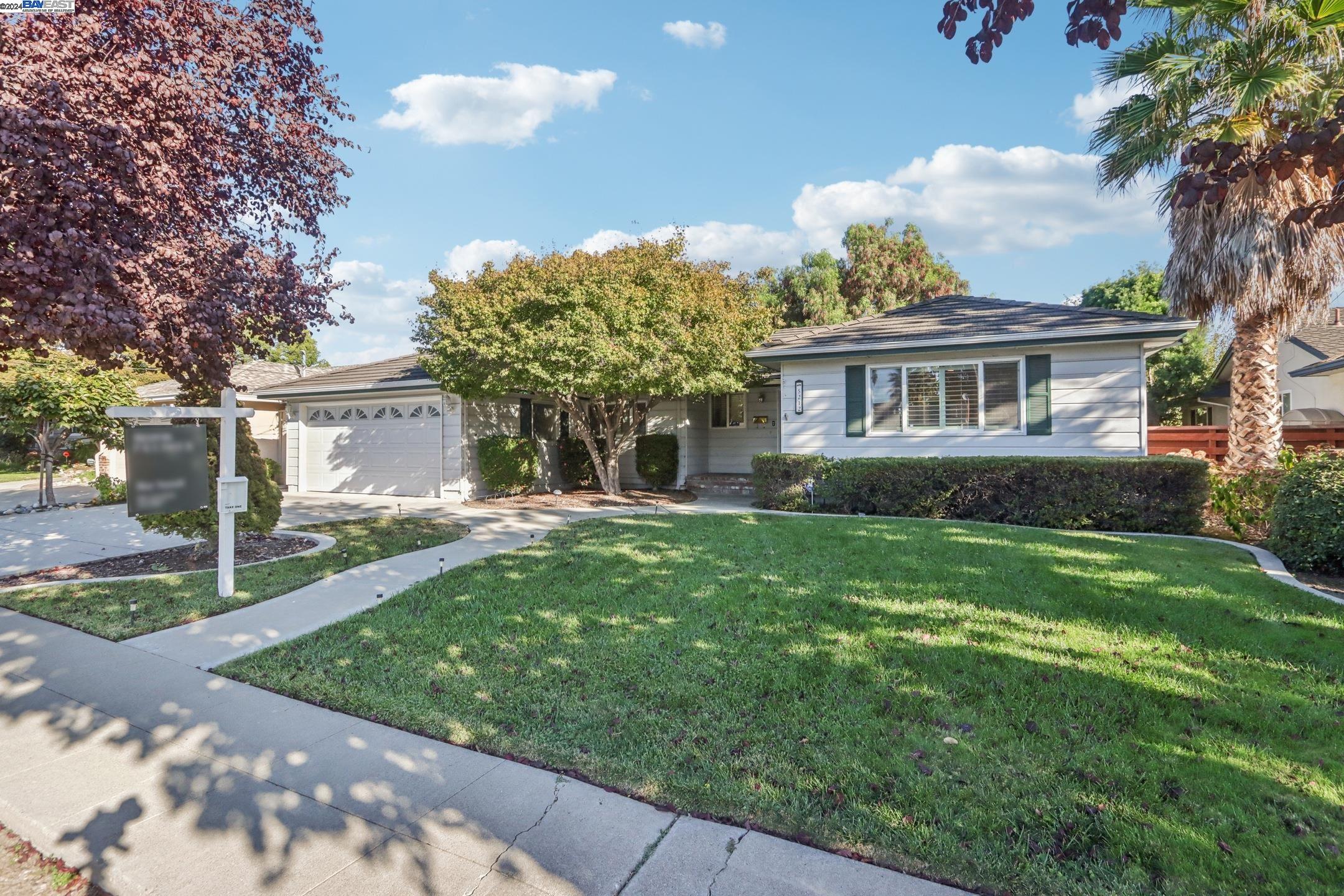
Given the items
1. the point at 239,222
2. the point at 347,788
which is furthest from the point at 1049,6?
the point at 239,222

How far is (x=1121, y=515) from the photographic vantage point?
8.83m

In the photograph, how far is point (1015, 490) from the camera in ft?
31.0

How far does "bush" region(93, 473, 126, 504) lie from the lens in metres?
13.1

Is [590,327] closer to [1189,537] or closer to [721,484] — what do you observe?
[721,484]

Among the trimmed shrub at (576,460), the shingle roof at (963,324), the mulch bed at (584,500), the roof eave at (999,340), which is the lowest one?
the mulch bed at (584,500)

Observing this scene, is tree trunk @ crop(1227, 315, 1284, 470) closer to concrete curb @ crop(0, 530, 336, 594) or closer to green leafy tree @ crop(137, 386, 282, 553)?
concrete curb @ crop(0, 530, 336, 594)

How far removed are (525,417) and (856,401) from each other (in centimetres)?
783

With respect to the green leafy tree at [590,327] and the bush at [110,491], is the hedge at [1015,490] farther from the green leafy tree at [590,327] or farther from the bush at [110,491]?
the bush at [110,491]

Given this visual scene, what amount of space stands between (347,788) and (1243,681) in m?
4.93

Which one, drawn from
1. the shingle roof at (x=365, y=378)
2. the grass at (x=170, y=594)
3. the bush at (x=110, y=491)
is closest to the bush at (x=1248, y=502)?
the grass at (x=170, y=594)

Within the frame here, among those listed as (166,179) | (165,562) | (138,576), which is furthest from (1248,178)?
(165,562)

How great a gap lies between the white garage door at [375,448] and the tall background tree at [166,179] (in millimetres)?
7942

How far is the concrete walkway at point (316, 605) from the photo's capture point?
478 cm

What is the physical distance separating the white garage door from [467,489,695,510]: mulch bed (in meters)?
1.92
